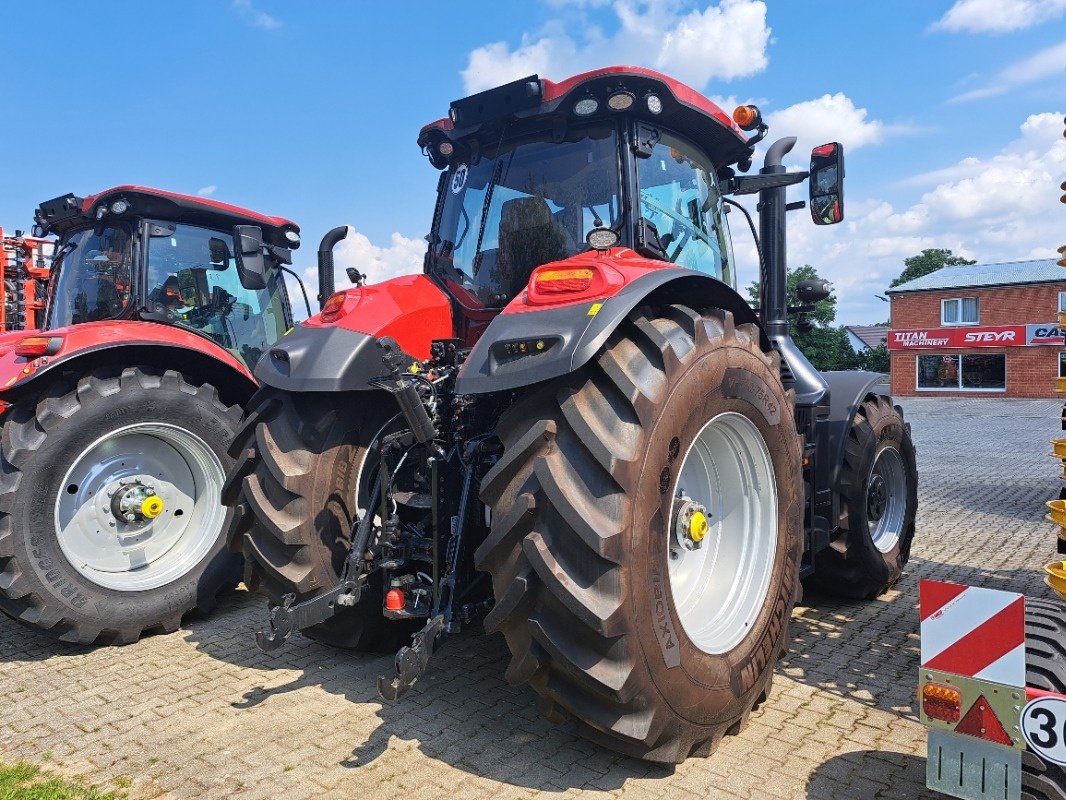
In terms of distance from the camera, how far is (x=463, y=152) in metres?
3.81

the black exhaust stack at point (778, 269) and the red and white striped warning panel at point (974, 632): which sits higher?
the black exhaust stack at point (778, 269)

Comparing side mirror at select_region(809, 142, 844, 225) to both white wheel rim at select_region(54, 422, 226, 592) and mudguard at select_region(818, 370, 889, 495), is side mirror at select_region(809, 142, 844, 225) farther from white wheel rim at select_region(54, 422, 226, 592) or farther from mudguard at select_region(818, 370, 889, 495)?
white wheel rim at select_region(54, 422, 226, 592)

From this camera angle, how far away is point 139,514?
4.27m

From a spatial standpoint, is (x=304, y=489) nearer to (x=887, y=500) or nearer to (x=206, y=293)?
(x=206, y=293)

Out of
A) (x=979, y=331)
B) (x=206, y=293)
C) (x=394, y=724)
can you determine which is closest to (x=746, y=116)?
(x=394, y=724)

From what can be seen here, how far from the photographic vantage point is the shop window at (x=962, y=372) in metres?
28.7

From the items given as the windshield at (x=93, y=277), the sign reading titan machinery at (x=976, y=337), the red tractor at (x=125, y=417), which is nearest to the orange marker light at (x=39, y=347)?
the red tractor at (x=125, y=417)

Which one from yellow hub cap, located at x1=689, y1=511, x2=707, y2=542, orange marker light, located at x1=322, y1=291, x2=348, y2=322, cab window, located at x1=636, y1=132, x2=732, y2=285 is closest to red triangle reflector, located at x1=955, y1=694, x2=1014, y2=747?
yellow hub cap, located at x1=689, y1=511, x2=707, y2=542

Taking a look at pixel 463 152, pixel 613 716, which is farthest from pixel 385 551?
pixel 463 152

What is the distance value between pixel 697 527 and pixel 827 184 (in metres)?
2.13

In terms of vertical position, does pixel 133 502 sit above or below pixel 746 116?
below

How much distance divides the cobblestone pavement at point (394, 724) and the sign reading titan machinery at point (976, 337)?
1076 inches

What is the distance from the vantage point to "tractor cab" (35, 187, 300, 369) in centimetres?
500

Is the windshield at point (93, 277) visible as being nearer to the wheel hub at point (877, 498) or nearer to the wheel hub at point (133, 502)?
the wheel hub at point (133, 502)
